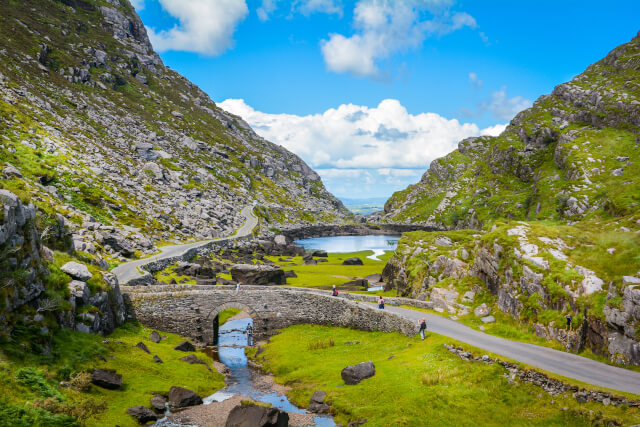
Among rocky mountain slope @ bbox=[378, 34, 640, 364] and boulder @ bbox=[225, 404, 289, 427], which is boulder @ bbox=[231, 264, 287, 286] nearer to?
rocky mountain slope @ bbox=[378, 34, 640, 364]

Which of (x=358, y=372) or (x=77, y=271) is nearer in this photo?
(x=358, y=372)

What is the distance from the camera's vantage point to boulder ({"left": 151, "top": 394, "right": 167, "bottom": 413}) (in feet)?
102

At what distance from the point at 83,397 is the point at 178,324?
24.6 metres

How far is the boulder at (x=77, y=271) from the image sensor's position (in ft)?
128

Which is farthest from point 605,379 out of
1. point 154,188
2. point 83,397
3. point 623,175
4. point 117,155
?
point 117,155

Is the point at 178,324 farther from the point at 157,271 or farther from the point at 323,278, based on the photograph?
the point at 323,278

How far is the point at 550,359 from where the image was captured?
93.2ft

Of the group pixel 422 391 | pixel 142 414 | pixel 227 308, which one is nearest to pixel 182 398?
pixel 142 414

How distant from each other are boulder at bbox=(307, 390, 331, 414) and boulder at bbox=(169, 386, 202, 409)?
1008 centimetres

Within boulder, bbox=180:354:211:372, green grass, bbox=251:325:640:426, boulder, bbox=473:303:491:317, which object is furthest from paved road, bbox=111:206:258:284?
boulder, bbox=473:303:491:317

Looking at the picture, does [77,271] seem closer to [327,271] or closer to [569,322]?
[569,322]

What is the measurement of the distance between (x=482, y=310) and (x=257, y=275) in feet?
159

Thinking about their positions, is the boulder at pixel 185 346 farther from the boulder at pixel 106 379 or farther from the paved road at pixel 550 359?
the paved road at pixel 550 359

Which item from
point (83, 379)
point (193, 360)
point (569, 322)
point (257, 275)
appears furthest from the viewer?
point (257, 275)
